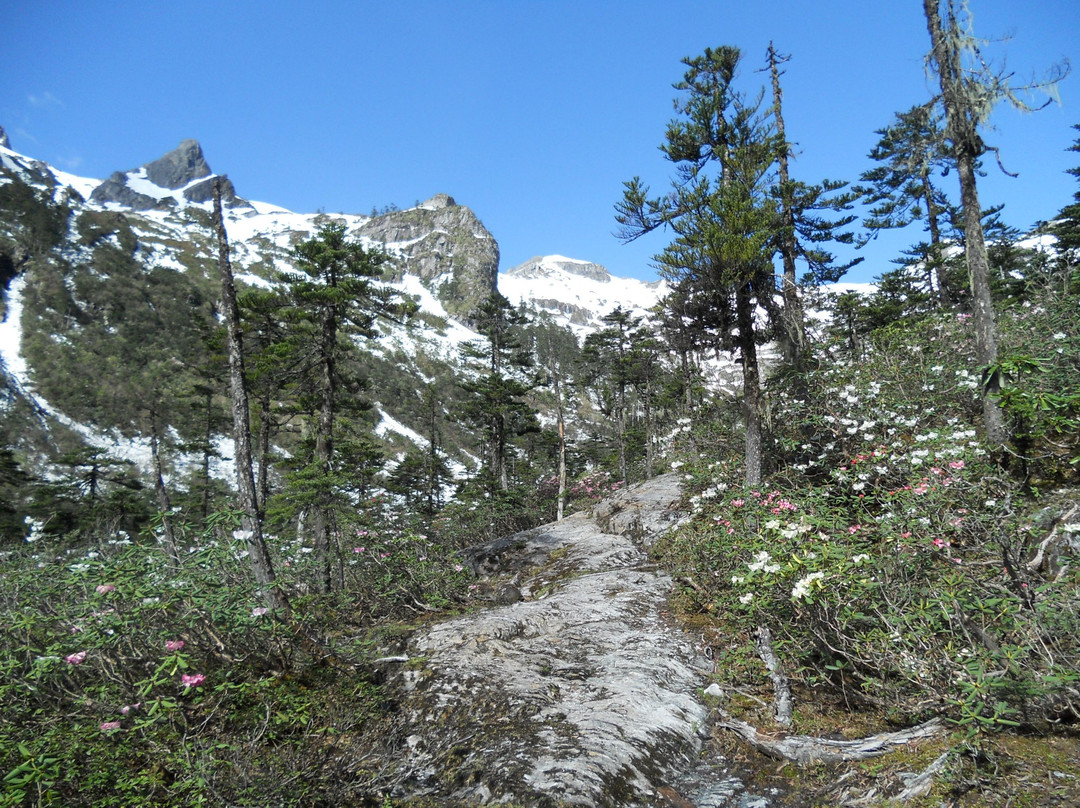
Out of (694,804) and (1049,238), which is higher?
(1049,238)

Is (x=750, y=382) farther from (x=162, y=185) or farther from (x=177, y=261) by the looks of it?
(x=162, y=185)

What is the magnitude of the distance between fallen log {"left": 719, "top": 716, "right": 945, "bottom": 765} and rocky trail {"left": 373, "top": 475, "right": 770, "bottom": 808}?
0.40 m

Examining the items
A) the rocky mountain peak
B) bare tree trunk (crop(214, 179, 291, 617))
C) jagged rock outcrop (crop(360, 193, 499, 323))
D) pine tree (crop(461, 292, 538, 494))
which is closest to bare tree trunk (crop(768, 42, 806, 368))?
bare tree trunk (crop(214, 179, 291, 617))

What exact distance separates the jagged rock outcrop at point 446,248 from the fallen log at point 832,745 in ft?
404

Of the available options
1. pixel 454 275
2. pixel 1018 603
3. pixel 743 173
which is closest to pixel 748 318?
pixel 743 173

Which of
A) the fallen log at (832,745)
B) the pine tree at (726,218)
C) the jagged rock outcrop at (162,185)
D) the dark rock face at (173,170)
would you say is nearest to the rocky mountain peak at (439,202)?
the jagged rock outcrop at (162,185)

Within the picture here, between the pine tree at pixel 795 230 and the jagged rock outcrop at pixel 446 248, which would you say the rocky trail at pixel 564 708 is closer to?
the pine tree at pixel 795 230

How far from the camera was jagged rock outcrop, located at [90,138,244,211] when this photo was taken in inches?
6383

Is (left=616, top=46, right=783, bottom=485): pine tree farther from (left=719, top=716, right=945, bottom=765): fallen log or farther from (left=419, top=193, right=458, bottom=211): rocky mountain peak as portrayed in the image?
(left=419, top=193, right=458, bottom=211): rocky mountain peak

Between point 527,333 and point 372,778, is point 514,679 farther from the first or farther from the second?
point 527,333

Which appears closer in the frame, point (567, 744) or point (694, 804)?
point (694, 804)

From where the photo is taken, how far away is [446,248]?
146 meters

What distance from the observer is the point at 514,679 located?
547cm

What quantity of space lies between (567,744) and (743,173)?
9864mm
